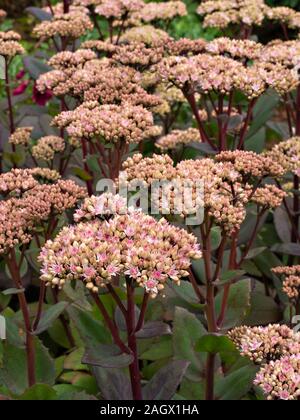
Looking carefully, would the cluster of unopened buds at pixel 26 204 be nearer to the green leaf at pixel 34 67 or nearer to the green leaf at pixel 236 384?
the green leaf at pixel 236 384

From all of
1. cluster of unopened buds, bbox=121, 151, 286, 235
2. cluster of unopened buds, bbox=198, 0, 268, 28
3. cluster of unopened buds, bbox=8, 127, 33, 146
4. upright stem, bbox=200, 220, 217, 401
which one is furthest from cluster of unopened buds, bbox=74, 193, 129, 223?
cluster of unopened buds, bbox=198, 0, 268, 28

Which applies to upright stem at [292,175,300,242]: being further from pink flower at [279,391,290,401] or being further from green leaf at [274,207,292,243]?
pink flower at [279,391,290,401]

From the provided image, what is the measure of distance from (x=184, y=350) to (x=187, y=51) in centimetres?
163

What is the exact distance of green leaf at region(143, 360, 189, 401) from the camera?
2260 mm

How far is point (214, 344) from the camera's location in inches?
92.4

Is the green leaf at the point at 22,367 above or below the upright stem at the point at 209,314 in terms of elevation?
below

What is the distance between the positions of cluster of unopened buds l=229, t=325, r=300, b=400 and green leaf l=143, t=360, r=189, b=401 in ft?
0.69

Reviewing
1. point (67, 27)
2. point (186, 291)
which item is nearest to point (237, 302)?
point (186, 291)

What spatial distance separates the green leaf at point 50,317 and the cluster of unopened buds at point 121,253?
1.49 feet

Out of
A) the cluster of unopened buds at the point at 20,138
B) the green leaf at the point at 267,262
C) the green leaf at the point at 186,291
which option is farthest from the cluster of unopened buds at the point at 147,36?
the green leaf at the point at 186,291

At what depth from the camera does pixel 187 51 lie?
361 cm

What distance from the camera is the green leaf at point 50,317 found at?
2521 mm

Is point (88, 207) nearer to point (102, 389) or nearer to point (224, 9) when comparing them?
point (102, 389)

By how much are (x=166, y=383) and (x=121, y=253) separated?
519 millimetres
